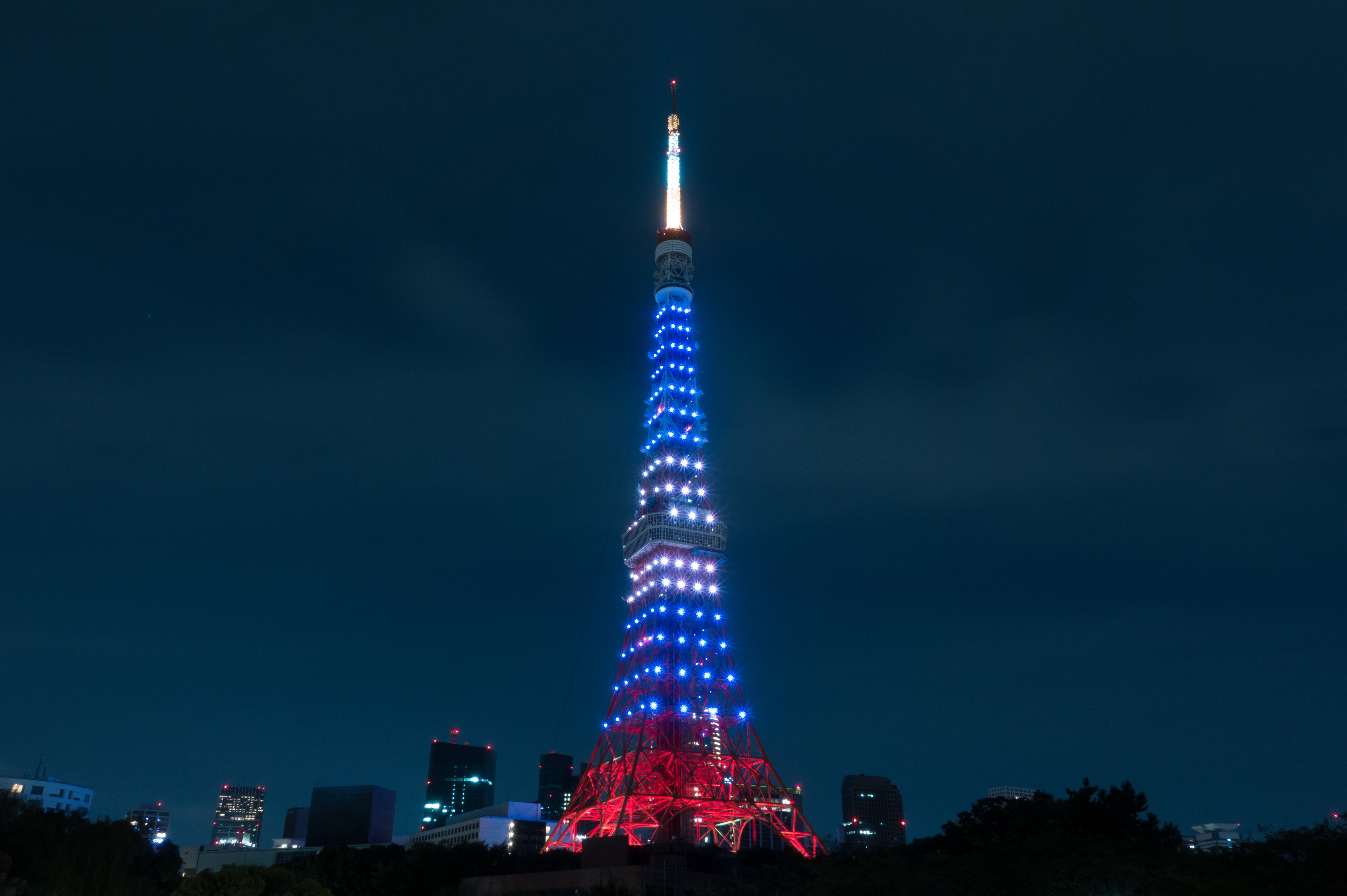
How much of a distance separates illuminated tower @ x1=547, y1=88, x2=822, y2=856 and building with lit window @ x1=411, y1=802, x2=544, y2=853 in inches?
1923

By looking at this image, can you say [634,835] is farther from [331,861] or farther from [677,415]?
[677,415]

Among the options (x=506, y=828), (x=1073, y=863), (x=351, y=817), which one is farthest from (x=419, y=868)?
(x=351, y=817)

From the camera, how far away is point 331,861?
86.9 m

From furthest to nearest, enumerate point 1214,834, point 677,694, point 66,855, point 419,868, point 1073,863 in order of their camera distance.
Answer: point 1214,834 → point 677,694 → point 419,868 → point 66,855 → point 1073,863

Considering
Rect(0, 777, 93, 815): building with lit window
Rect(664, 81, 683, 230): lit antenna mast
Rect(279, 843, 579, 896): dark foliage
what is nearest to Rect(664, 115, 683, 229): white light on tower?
Rect(664, 81, 683, 230): lit antenna mast

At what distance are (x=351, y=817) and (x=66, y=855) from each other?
5411 inches

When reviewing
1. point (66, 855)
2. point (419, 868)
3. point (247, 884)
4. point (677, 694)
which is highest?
point (677, 694)

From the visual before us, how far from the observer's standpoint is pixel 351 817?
7062 inches

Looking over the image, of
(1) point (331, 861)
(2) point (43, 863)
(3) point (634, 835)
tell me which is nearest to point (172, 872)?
(2) point (43, 863)

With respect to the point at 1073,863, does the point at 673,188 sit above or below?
above

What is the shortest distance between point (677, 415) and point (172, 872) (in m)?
61.8

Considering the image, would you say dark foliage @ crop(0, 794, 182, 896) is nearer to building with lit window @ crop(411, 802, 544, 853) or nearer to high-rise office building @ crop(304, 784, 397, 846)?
building with lit window @ crop(411, 802, 544, 853)

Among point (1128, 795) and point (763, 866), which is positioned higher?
point (1128, 795)

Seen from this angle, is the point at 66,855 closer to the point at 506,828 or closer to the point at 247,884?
the point at 247,884
